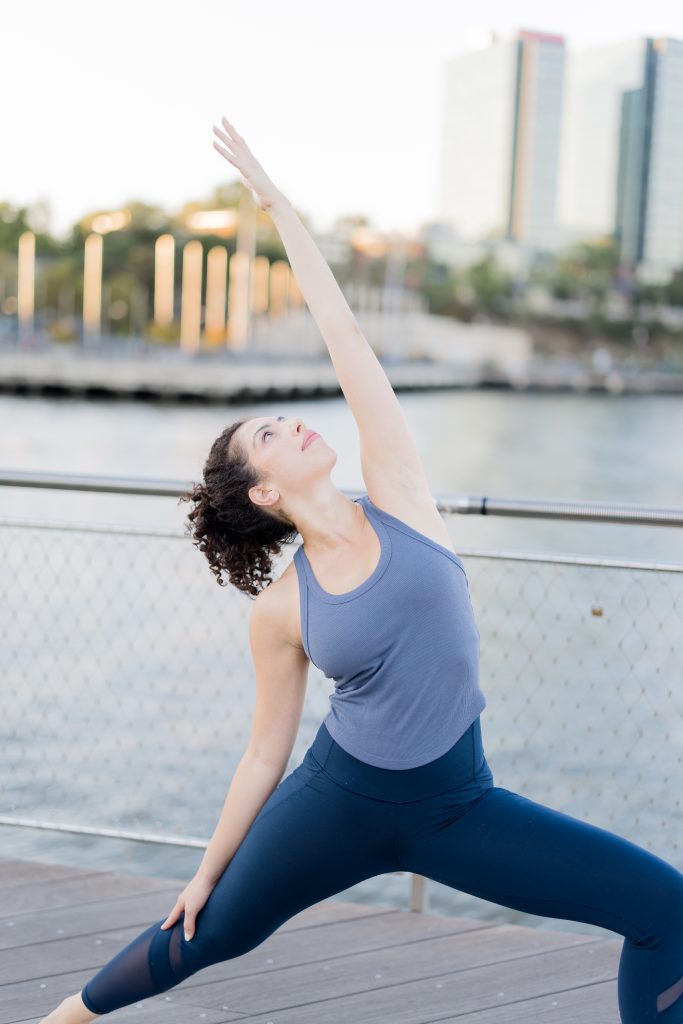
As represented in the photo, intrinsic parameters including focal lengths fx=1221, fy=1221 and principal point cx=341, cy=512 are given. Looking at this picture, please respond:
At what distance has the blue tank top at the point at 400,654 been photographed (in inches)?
72.1

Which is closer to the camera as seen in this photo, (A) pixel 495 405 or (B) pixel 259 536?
(B) pixel 259 536

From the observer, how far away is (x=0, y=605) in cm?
450

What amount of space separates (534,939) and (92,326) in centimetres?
8235

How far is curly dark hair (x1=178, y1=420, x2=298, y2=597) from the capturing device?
197cm

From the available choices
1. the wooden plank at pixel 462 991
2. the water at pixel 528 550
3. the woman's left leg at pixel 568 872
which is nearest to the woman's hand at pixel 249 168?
the woman's left leg at pixel 568 872

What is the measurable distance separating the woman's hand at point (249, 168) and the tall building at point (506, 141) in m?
158

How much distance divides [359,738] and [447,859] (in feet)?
0.76

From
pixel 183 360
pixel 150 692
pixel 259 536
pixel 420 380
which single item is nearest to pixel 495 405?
pixel 420 380

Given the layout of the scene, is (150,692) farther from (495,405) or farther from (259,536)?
(495,405)

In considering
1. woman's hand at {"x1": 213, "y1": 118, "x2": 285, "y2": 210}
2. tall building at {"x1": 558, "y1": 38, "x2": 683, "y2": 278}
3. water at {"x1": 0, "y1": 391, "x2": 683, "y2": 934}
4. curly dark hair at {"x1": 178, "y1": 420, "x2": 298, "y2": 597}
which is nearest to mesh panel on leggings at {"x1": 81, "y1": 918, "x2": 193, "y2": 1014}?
curly dark hair at {"x1": 178, "y1": 420, "x2": 298, "y2": 597}

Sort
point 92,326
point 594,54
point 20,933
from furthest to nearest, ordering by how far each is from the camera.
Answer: point 594,54 → point 92,326 → point 20,933

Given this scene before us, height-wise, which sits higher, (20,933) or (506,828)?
(506,828)

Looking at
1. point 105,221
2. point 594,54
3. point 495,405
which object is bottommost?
point 495,405

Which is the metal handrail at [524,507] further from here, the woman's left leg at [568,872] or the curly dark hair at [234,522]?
the woman's left leg at [568,872]
